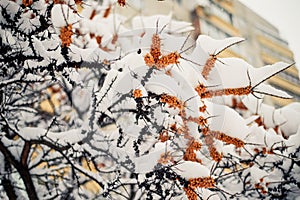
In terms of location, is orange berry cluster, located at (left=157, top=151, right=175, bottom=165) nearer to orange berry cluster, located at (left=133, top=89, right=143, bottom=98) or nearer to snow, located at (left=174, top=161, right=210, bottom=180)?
snow, located at (left=174, top=161, right=210, bottom=180)

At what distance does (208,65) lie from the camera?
2367mm

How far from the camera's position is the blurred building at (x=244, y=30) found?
21047mm

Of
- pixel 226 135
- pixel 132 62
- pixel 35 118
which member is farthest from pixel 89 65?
pixel 35 118

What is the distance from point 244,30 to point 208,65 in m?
28.6

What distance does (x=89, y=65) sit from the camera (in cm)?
280

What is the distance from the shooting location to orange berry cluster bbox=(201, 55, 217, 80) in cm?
234

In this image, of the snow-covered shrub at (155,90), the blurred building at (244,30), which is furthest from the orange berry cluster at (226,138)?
the blurred building at (244,30)

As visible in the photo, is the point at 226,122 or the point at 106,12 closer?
the point at 226,122

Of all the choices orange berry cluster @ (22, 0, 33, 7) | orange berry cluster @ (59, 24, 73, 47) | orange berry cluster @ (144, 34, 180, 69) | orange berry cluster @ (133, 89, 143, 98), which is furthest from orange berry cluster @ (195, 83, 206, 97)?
orange berry cluster @ (22, 0, 33, 7)

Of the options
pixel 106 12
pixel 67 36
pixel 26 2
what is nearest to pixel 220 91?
pixel 67 36

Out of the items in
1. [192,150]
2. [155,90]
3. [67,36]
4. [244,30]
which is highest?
[244,30]

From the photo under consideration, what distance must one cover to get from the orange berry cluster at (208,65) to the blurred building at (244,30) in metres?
16.1

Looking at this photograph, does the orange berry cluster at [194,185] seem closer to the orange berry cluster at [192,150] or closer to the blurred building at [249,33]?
the orange berry cluster at [192,150]

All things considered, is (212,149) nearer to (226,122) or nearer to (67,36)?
(226,122)
